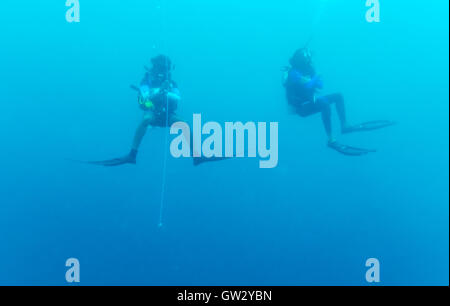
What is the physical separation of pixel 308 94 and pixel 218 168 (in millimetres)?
7069

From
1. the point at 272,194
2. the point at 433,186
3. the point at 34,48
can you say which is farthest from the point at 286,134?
the point at 34,48

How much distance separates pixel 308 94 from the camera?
6.40 metres

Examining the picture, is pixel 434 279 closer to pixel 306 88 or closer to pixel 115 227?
pixel 306 88

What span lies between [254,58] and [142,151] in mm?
6277

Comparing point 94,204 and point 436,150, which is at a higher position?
point 436,150

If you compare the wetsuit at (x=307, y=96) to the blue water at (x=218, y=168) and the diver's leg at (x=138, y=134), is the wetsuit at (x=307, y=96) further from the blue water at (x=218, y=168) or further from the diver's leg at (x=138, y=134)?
the blue water at (x=218, y=168)

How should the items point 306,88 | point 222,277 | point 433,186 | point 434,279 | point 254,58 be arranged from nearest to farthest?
point 306,88 < point 434,279 < point 222,277 < point 433,186 < point 254,58

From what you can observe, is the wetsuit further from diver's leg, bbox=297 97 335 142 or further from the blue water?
the blue water

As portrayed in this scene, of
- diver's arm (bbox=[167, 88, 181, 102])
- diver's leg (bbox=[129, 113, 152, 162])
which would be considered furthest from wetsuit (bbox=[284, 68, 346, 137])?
diver's leg (bbox=[129, 113, 152, 162])

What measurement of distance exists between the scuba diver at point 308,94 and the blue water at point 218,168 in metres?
3.19

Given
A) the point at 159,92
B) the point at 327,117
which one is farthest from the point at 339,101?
the point at 159,92

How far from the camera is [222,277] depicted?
35.2 feet

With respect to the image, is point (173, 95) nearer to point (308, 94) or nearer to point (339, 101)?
point (308, 94)

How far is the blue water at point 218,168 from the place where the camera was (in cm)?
1004
